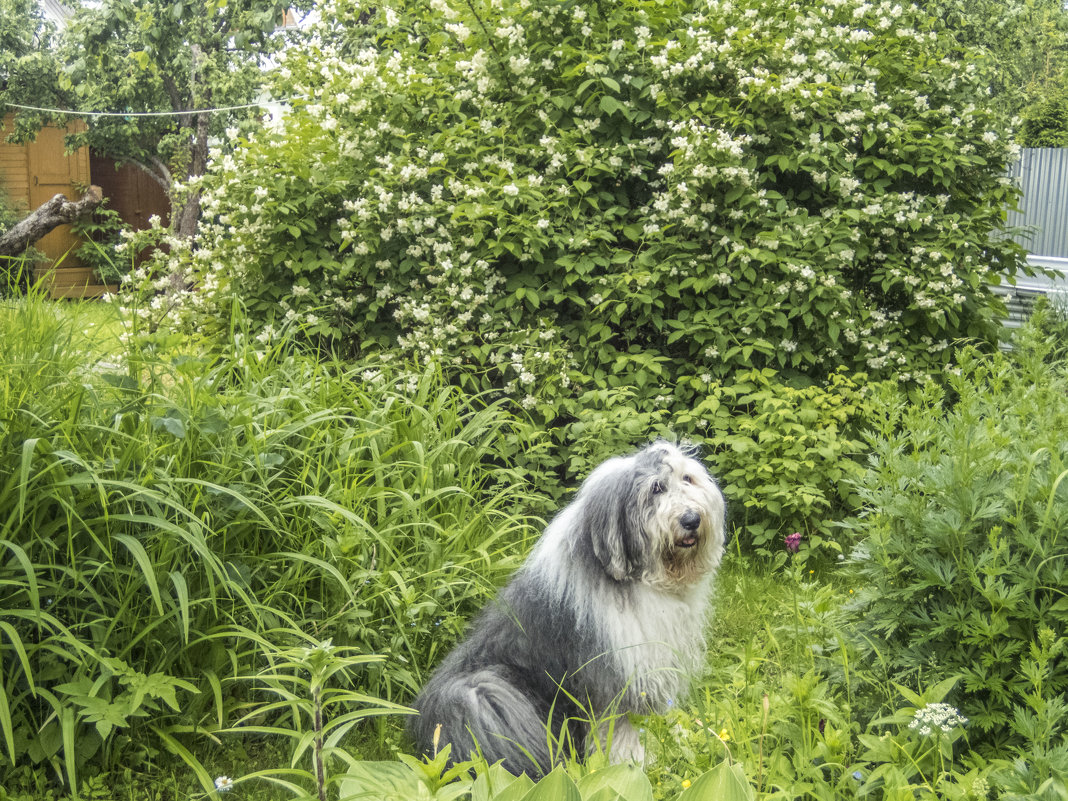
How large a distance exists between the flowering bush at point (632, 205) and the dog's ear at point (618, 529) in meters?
1.70

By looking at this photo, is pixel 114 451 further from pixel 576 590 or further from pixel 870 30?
pixel 870 30

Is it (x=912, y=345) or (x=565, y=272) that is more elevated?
(x=565, y=272)

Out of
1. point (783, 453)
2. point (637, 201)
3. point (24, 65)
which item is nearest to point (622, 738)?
point (783, 453)

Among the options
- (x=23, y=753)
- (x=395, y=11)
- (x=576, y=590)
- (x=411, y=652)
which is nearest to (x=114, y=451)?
(x=23, y=753)

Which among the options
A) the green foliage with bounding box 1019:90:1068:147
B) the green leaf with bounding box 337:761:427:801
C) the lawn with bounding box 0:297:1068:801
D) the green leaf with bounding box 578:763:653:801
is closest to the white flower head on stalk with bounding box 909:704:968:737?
the lawn with bounding box 0:297:1068:801

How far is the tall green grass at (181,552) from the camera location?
105 inches

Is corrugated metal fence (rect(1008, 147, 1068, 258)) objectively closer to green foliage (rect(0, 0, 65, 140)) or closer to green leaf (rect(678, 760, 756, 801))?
green leaf (rect(678, 760, 756, 801))

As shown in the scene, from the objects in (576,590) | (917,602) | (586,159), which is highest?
(586,159)

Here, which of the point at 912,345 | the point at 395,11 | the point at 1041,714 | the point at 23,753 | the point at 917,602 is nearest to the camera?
the point at 1041,714

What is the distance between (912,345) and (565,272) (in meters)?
2.11

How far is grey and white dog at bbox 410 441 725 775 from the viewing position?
116 inches

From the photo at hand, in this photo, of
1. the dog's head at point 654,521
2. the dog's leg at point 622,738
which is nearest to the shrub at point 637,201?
the dog's head at point 654,521

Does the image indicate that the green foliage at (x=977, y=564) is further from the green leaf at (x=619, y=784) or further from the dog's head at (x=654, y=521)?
Answer: the green leaf at (x=619, y=784)

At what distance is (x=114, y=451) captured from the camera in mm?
2961
